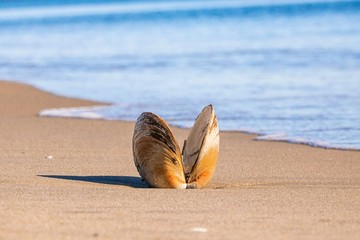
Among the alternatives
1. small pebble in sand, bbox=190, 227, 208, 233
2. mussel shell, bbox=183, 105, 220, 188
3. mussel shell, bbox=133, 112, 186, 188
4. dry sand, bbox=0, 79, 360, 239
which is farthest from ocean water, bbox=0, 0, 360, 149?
small pebble in sand, bbox=190, 227, 208, 233

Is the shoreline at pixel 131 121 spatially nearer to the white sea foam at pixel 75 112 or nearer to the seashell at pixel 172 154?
the white sea foam at pixel 75 112

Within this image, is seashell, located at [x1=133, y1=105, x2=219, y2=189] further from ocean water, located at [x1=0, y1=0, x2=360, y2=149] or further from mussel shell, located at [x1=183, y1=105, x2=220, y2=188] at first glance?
ocean water, located at [x1=0, y1=0, x2=360, y2=149]

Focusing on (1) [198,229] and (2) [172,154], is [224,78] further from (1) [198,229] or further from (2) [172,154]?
(1) [198,229]

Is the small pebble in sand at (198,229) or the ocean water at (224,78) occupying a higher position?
the small pebble in sand at (198,229)

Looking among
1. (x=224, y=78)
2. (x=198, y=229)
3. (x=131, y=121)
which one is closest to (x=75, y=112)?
(x=131, y=121)

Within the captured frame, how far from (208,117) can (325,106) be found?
581 centimetres

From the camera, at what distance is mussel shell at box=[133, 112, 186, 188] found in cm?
678

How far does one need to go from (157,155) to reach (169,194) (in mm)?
507

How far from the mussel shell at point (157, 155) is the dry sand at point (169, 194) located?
169 mm

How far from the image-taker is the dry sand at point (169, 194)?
5199 mm

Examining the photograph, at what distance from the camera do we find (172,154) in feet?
22.4

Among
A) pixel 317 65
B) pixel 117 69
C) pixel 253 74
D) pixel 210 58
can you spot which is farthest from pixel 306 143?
pixel 210 58

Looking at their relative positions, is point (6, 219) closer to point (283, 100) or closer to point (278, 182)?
point (278, 182)

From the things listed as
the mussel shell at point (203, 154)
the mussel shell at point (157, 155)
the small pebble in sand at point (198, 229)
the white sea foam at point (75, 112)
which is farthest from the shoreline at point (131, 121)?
the small pebble in sand at point (198, 229)
